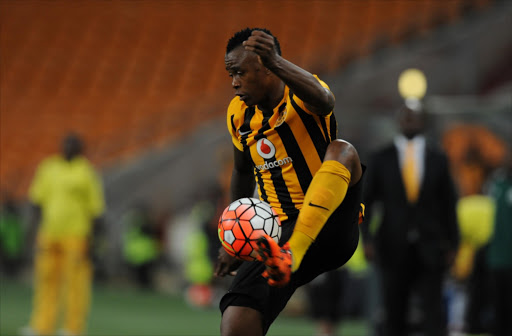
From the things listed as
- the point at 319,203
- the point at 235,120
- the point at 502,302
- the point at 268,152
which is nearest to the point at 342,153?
the point at 319,203

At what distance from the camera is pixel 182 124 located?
57.4ft

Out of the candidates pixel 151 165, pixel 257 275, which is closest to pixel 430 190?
pixel 257 275

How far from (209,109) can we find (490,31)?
217 inches

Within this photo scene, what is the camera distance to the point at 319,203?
→ 422cm

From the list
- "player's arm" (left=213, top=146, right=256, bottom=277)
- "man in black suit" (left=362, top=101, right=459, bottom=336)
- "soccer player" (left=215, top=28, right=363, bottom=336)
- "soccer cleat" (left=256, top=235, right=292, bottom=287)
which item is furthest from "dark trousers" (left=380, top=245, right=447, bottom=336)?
"soccer cleat" (left=256, top=235, right=292, bottom=287)

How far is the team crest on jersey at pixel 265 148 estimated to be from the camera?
4527mm

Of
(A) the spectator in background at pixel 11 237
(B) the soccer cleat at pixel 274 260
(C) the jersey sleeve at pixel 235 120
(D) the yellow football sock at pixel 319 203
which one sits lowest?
(B) the soccer cleat at pixel 274 260

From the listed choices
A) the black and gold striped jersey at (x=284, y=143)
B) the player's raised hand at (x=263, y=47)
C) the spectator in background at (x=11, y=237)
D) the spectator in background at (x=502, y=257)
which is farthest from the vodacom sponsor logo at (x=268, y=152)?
the spectator in background at (x=11, y=237)

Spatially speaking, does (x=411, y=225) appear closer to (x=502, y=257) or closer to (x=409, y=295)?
(x=409, y=295)

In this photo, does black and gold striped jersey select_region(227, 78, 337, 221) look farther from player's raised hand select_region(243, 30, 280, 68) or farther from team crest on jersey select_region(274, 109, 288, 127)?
player's raised hand select_region(243, 30, 280, 68)

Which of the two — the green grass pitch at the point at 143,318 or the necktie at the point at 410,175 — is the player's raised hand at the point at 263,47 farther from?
the green grass pitch at the point at 143,318

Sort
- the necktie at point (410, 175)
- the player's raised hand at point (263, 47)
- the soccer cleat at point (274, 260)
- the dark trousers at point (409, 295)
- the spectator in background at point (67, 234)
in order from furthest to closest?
the spectator in background at point (67, 234)
the necktie at point (410, 175)
the dark trousers at point (409, 295)
the player's raised hand at point (263, 47)
the soccer cleat at point (274, 260)

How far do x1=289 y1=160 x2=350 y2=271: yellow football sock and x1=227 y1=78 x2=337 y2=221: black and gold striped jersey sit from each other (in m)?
0.28

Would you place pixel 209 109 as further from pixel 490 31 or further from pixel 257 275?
pixel 257 275
